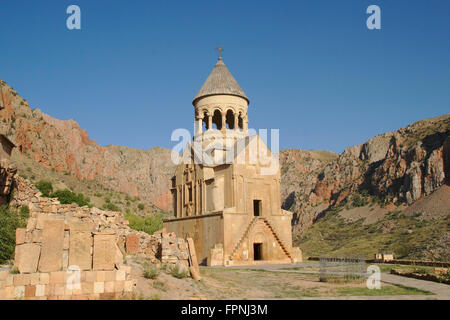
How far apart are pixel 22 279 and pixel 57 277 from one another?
675 millimetres

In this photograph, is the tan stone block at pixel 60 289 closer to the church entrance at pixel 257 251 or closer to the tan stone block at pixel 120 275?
the tan stone block at pixel 120 275

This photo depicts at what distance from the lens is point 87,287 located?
9.20 meters

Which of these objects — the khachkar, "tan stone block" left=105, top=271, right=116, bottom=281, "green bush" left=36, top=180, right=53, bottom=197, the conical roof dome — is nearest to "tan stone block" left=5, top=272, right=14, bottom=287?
"tan stone block" left=105, top=271, right=116, bottom=281

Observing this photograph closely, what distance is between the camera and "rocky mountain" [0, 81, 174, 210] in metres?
53.8

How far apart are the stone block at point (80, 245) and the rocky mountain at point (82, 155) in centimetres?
4079

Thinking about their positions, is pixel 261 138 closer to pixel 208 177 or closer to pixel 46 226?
pixel 208 177

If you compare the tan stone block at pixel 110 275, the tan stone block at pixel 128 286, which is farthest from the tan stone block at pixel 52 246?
the tan stone block at pixel 128 286

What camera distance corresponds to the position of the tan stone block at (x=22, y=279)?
28.5 ft

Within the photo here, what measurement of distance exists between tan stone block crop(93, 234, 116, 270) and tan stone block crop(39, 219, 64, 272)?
0.75 meters

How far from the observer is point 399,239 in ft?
128

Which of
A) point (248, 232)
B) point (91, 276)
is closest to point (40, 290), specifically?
point (91, 276)

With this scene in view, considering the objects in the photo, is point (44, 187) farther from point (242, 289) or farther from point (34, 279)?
point (34, 279)

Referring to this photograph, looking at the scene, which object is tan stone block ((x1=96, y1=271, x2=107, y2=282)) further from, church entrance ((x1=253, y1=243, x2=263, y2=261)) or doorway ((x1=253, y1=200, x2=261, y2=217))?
doorway ((x1=253, y1=200, x2=261, y2=217))
